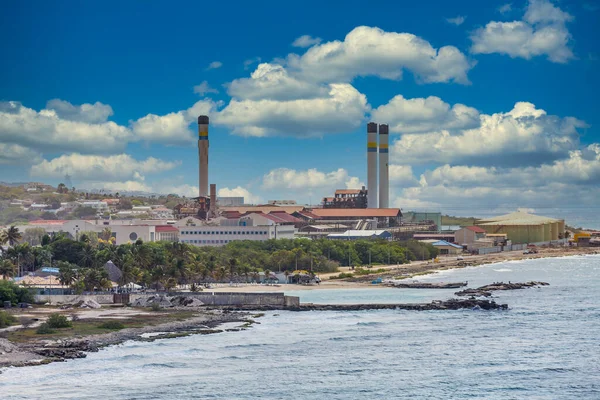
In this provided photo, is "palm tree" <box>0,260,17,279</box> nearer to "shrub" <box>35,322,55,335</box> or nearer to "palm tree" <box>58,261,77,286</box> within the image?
"palm tree" <box>58,261,77,286</box>

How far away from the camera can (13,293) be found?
102 metres

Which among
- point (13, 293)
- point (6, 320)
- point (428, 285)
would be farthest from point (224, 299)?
point (428, 285)

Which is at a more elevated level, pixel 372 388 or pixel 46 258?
pixel 46 258

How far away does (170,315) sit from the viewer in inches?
3858

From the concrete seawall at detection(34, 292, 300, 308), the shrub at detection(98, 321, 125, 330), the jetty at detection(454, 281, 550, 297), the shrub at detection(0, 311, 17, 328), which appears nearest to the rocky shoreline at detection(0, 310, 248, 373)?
the shrub at detection(98, 321, 125, 330)

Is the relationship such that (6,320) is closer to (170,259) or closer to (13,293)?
(13,293)

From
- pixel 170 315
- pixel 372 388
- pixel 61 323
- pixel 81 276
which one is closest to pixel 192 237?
pixel 81 276

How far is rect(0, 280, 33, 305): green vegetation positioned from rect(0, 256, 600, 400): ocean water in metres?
27.5

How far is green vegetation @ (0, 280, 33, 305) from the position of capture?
3969 inches

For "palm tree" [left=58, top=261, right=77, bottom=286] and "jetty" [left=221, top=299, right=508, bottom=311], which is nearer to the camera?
"jetty" [left=221, top=299, right=508, bottom=311]

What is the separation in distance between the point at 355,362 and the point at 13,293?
47.7 m

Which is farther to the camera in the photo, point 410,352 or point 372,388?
point 410,352

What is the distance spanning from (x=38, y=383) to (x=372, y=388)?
71.2 feet

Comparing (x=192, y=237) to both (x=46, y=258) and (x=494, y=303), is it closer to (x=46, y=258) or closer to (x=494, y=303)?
(x=46, y=258)
